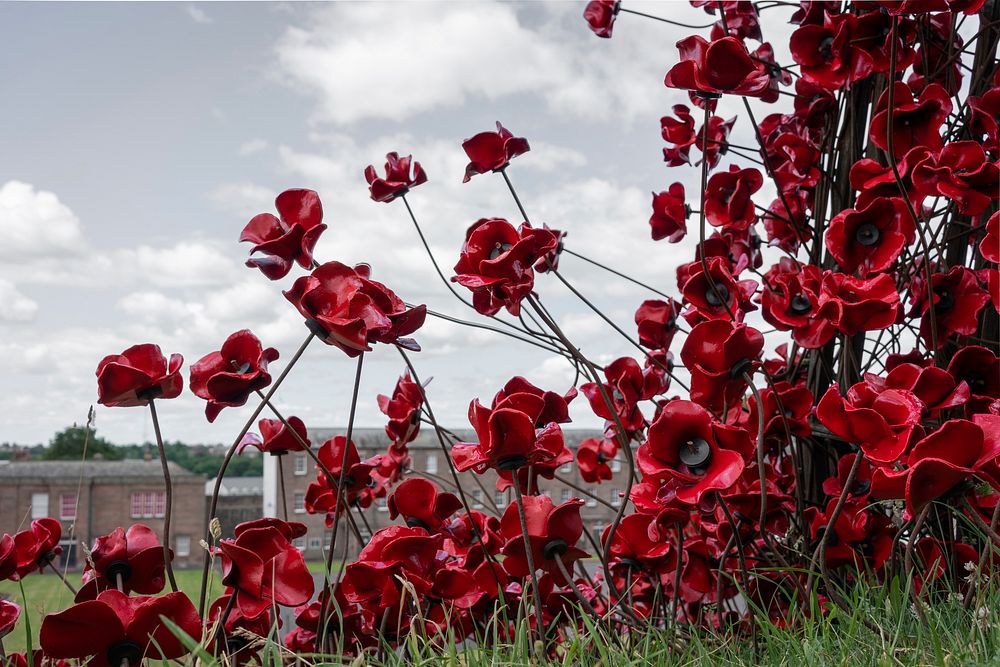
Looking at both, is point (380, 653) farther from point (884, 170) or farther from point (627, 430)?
point (884, 170)

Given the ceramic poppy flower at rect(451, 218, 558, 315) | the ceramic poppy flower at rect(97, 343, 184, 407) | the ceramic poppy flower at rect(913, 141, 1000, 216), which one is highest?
the ceramic poppy flower at rect(913, 141, 1000, 216)

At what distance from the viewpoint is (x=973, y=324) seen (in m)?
1.34

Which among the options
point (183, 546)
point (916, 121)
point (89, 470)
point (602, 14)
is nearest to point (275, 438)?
point (602, 14)

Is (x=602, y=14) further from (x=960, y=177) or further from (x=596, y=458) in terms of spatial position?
(x=596, y=458)

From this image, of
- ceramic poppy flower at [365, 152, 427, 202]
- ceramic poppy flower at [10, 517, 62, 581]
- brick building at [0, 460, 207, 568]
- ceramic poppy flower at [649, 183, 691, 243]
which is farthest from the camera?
brick building at [0, 460, 207, 568]

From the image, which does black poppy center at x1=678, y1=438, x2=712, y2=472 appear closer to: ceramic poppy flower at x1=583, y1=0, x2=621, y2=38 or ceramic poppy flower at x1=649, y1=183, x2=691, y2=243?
ceramic poppy flower at x1=649, y1=183, x2=691, y2=243

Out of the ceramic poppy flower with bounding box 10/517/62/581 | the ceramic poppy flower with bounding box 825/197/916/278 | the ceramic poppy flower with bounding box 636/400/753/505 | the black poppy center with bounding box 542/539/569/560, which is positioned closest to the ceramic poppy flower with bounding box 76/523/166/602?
the ceramic poppy flower with bounding box 10/517/62/581

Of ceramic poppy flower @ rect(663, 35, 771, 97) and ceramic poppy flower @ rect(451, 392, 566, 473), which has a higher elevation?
ceramic poppy flower @ rect(663, 35, 771, 97)

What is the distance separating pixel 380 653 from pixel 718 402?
0.59 meters

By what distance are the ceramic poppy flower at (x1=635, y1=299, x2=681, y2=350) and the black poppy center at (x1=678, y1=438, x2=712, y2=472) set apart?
532 mm

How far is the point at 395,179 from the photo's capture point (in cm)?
144

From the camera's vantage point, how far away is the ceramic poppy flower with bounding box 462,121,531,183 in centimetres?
138

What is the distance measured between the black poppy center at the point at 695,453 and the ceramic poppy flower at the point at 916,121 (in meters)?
0.67

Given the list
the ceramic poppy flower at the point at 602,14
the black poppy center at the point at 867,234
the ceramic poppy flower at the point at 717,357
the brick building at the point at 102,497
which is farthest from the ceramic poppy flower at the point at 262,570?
the brick building at the point at 102,497
